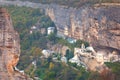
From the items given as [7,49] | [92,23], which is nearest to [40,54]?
[92,23]

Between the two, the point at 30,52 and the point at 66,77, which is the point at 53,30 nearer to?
the point at 30,52

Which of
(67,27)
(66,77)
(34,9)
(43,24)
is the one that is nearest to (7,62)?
(66,77)

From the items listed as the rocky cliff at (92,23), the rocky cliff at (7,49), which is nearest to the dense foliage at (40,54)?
the rocky cliff at (92,23)

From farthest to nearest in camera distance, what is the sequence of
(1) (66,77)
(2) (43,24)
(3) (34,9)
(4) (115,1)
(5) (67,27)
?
(3) (34,9), (2) (43,24), (5) (67,27), (4) (115,1), (1) (66,77)

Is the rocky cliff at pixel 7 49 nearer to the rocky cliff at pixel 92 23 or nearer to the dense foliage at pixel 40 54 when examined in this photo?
the dense foliage at pixel 40 54

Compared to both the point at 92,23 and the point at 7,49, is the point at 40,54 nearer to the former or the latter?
the point at 92,23

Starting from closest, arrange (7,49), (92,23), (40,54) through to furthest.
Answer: (7,49) → (40,54) → (92,23)
